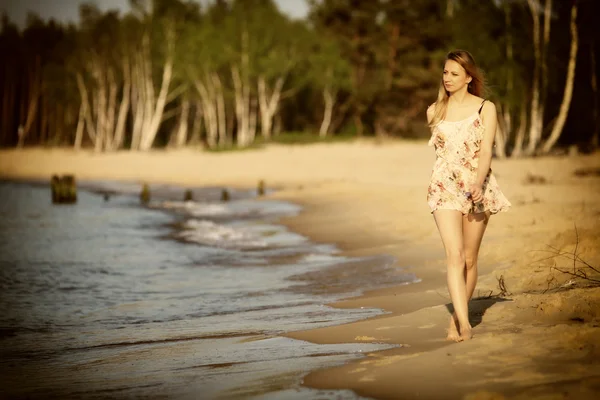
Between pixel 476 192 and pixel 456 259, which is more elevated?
pixel 476 192

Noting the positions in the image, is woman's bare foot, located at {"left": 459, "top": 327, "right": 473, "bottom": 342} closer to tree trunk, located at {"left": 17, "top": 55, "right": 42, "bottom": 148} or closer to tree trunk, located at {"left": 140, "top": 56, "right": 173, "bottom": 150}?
tree trunk, located at {"left": 140, "top": 56, "right": 173, "bottom": 150}

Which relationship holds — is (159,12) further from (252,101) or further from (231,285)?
(231,285)

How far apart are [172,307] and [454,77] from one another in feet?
15.2

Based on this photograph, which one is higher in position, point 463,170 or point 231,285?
point 463,170

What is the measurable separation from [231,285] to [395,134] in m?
47.0

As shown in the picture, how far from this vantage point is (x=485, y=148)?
217 inches

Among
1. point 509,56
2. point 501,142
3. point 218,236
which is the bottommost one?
point 218,236

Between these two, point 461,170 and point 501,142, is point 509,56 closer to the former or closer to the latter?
point 501,142

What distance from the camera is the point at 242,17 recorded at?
57469 millimetres

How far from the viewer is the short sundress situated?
5.57m

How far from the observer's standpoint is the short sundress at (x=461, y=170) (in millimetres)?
5566

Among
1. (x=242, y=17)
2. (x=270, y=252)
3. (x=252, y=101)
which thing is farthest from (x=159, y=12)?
(x=270, y=252)

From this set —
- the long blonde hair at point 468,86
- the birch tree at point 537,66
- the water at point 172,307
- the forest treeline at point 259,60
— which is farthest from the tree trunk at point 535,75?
the long blonde hair at point 468,86

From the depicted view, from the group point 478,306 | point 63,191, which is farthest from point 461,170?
point 63,191
